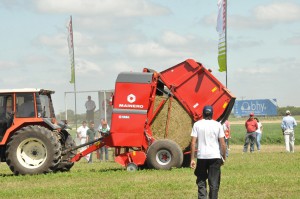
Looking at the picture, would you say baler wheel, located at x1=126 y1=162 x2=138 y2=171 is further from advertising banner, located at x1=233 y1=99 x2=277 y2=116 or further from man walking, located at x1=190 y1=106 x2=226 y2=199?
advertising banner, located at x1=233 y1=99 x2=277 y2=116

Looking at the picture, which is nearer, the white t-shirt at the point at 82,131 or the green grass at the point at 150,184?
the green grass at the point at 150,184

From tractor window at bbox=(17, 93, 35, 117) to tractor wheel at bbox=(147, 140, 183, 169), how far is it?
3460 mm

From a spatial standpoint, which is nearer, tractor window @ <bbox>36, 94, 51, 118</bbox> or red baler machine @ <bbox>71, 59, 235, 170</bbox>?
tractor window @ <bbox>36, 94, 51, 118</bbox>

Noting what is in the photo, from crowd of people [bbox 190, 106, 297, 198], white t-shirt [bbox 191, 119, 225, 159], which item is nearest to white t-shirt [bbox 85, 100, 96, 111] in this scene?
crowd of people [bbox 190, 106, 297, 198]

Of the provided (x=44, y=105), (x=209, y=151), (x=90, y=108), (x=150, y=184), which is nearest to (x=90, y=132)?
(x=90, y=108)

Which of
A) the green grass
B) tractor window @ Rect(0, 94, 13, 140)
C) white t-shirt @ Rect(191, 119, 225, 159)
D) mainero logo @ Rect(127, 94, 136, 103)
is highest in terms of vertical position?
mainero logo @ Rect(127, 94, 136, 103)

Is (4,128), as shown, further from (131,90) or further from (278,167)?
(278,167)

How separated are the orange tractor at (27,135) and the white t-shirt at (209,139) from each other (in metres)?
8.39

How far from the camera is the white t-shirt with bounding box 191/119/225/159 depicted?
40.2 feet

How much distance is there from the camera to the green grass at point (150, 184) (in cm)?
1484

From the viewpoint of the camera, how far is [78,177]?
63.7 feet

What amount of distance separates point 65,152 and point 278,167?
6.10m

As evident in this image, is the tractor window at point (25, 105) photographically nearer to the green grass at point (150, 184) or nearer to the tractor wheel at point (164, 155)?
the green grass at point (150, 184)

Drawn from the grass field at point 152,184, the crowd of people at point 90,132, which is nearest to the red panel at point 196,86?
the grass field at point 152,184
